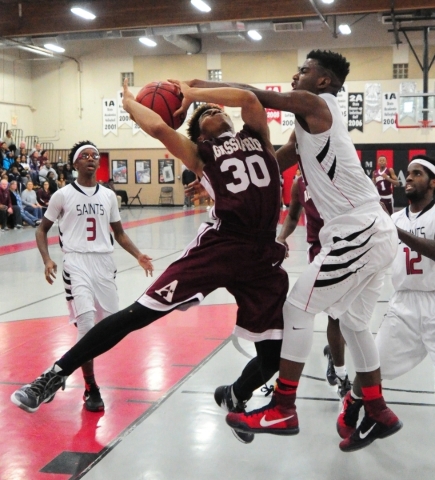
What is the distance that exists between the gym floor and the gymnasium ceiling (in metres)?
14.1

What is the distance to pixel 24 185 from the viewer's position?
20328 mm

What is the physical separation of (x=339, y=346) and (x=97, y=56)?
25.8 m

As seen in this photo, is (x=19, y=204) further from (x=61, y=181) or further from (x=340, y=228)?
(x=340, y=228)

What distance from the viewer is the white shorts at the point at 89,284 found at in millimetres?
4719

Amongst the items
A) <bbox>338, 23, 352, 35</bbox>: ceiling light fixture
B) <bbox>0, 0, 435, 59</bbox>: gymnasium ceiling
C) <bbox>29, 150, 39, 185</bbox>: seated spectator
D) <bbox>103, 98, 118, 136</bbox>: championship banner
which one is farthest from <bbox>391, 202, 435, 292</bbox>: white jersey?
<bbox>103, 98, 118, 136</bbox>: championship banner

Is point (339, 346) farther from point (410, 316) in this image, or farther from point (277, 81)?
point (277, 81)

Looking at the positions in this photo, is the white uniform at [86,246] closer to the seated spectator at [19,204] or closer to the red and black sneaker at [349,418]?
the red and black sneaker at [349,418]

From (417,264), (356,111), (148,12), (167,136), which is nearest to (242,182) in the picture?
(167,136)

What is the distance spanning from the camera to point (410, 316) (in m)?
4.16

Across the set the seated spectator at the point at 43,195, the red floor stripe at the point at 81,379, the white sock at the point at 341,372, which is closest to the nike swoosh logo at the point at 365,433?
the white sock at the point at 341,372

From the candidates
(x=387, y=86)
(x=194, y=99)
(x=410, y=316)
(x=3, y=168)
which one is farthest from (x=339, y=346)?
(x=387, y=86)

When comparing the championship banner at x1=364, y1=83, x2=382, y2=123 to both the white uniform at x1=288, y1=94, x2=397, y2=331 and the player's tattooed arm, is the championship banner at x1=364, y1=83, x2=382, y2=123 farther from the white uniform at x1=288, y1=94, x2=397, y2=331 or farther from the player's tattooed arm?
the white uniform at x1=288, y1=94, x2=397, y2=331

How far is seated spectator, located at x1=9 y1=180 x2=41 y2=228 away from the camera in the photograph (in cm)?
1841

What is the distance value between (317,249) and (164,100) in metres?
1.96
